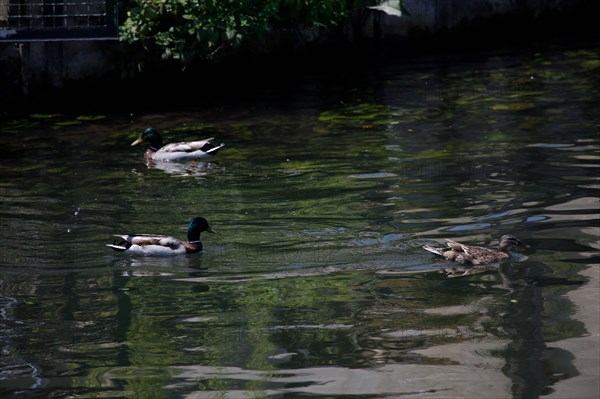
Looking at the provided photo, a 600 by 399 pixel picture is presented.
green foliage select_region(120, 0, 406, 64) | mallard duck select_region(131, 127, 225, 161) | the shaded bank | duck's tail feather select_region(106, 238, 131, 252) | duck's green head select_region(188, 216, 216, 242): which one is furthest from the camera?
the shaded bank

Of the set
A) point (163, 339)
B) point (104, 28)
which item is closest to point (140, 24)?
point (104, 28)

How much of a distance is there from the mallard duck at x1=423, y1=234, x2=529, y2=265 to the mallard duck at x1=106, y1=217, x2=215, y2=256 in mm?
2544

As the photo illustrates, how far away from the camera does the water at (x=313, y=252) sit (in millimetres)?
8953

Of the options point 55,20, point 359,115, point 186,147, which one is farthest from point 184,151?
point 55,20

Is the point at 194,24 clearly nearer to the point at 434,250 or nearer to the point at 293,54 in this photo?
the point at 293,54

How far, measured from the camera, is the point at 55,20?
2117cm

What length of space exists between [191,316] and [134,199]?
15.7 feet

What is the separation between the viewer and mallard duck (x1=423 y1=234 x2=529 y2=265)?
1132cm

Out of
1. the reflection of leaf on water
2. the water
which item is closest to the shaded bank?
the water

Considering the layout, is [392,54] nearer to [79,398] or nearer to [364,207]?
[364,207]

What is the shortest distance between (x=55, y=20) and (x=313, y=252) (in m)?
10.6

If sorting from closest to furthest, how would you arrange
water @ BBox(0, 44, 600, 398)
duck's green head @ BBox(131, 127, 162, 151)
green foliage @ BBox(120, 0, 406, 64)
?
water @ BBox(0, 44, 600, 398) → duck's green head @ BBox(131, 127, 162, 151) → green foliage @ BBox(120, 0, 406, 64)

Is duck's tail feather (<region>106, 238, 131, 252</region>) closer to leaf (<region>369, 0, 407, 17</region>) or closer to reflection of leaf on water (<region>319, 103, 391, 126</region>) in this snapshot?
reflection of leaf on water (<region>319, 103, 391, 126</region>)

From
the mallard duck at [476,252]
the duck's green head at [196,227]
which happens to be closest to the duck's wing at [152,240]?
the duck's green head at [196,227]
